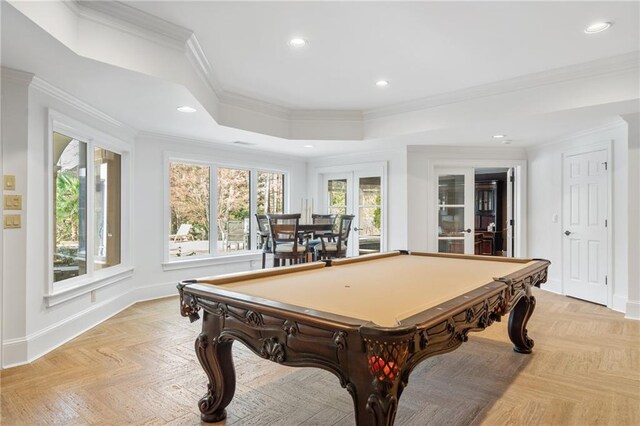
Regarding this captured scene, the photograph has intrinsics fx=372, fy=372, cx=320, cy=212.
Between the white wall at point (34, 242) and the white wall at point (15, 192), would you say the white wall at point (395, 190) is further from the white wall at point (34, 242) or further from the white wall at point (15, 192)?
the white wall at point (15, 192)

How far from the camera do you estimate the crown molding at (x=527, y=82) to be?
133 inches

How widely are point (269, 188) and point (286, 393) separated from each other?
4.62 m

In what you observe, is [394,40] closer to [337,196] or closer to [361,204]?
[361,204]

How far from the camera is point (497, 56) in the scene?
3350 mm

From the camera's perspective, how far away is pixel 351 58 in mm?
3387

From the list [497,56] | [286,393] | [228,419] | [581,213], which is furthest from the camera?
[581,213]

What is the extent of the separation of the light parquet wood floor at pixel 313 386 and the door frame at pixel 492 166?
260cm

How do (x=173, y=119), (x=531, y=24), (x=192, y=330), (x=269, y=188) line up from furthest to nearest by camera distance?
1. (x=269, y=188)
2. (x=173, y=119)
3. (x=192, y=330)
4. (x=531, y=24)

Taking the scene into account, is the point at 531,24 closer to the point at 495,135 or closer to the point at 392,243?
the point at 495,135

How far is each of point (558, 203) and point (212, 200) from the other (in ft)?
16.9

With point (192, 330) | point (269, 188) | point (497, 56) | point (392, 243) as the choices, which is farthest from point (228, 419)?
point (269, 188)

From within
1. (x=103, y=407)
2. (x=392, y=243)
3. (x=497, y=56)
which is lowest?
(x=103, y=407)

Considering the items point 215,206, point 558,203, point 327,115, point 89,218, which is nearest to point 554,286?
point 558,203

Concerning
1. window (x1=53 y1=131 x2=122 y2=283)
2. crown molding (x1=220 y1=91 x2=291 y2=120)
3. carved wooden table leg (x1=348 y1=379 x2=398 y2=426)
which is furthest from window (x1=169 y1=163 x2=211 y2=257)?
carved wooden table leg (x1=348 y1=379 x2=398 y2=426)
